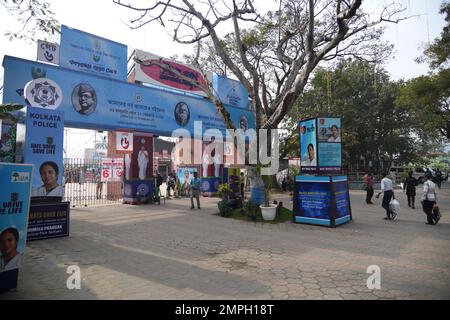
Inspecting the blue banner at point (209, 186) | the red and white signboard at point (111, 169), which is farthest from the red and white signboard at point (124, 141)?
the blue banner at point (209, 186)

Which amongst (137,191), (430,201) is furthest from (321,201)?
(137,191)

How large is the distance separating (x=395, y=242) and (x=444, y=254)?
3.81ft

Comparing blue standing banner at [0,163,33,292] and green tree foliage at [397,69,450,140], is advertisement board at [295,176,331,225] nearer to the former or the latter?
blue standing banner at [0,163,33,292]

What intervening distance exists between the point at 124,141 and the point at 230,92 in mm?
8735

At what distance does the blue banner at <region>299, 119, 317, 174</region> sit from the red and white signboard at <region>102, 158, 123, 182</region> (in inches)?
381

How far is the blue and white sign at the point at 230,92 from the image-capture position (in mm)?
19453

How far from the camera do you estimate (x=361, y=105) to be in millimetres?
30547

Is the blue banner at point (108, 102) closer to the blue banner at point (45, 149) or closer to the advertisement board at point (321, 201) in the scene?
the blue banner at point (45, 149)

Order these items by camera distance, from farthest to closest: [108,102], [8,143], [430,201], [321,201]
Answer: [108,102] < [321,201] < [430,201] < [8,143]

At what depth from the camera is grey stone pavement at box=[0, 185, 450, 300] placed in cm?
431

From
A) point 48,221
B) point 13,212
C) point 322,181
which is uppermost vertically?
point 322,181

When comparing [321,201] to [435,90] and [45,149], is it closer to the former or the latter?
[45,149]

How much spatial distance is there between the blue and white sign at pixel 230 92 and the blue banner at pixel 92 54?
6859mm
